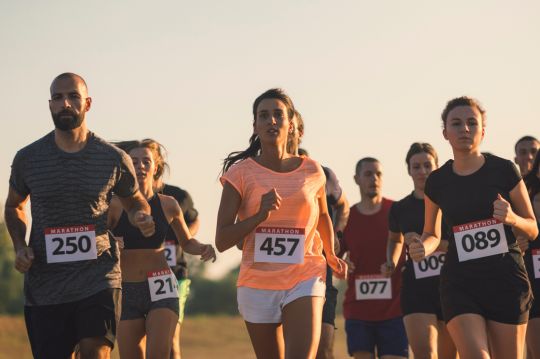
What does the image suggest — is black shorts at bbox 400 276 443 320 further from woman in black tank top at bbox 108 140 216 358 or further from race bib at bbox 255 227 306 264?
race bib at bbox 255 227 306 264

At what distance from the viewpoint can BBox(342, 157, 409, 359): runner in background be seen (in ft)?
45.4

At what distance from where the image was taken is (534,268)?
11805mm

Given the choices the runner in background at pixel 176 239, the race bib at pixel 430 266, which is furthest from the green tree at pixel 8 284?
the race bib at pixel 430 266

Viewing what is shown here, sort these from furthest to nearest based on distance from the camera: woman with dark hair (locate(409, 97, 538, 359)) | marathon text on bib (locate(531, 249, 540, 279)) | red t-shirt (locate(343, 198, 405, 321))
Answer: red t-shirt (locate(343, 198, 405, 321)) → marathon text on bib (locate(531, 249, 540, 279)) → woman with dark hair (locate(409, 97, 538, 359))

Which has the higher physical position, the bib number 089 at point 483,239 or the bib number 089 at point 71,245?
the bib number 089 at point 71,245

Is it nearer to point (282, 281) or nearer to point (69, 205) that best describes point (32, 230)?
point (69, 205)

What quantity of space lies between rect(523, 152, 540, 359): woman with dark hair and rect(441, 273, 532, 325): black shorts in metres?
2.55

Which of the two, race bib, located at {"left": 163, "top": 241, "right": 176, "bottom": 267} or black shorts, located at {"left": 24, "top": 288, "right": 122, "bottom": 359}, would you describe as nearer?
black shorts, located at {"left": 24, "top": 288, "right": 122, "bottom": 359}

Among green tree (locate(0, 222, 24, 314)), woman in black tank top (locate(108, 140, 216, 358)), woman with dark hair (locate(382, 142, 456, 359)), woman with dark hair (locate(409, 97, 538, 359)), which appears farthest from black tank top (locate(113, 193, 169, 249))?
green tree (locate(0, 222, 24, 314))

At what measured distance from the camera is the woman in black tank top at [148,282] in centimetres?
1108

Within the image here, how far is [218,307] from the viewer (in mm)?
68438

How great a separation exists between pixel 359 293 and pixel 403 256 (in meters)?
0.59

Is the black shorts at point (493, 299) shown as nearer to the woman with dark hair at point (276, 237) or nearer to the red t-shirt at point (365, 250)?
the woman with dark hair at point (276, 237)

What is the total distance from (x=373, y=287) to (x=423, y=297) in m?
1.48
